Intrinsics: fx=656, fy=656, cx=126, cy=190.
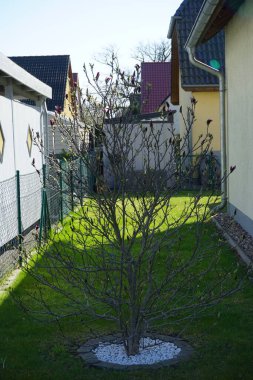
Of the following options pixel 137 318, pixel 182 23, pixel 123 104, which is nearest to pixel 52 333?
pixel 137 318

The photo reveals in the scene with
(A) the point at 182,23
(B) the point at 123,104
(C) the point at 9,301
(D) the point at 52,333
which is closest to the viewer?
(B) the point at 123,104

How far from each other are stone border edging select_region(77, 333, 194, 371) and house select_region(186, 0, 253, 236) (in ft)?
12.0

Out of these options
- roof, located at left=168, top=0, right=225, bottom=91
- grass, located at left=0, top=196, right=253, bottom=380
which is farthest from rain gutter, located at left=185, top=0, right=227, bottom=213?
roof, located at left=168, top=0, right=225, bottom=91

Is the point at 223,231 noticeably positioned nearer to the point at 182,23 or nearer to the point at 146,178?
the point at 146,178

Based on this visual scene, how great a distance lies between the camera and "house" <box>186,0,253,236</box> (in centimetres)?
941

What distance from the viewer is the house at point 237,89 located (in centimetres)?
941

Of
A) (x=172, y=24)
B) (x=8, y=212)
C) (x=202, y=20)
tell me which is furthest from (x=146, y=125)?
(x=8, y=212)

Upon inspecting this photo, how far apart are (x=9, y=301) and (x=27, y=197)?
3.61m

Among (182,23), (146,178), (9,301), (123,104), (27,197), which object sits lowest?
(9,301)

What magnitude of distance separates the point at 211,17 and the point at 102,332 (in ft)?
18.0

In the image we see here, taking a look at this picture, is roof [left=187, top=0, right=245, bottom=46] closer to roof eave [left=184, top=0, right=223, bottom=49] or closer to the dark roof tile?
roof eave [left=184, top=0, right=223, bottom=49]

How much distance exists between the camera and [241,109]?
34.1ft

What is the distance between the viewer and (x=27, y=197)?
33.8 ft

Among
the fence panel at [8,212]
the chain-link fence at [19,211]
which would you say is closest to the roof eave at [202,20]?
the chain-link fence at [19,211]
